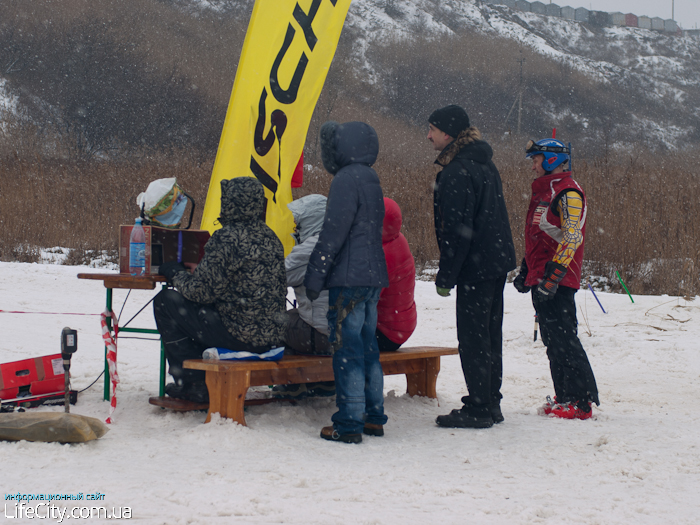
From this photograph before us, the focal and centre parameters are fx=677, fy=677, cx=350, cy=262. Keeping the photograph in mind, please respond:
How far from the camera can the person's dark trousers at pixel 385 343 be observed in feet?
15.4

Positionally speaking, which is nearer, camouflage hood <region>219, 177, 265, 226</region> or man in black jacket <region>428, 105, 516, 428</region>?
camouflage hood <region>219, 177, 265, 226</region>

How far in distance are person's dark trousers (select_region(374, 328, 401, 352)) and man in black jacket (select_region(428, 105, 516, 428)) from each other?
0.54 m

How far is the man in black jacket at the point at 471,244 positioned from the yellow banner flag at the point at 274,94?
48.5 inches

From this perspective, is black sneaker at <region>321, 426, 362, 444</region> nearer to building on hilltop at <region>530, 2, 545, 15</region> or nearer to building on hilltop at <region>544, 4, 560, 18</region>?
building on hilltop at <region>530, 2, 545, 15</region>

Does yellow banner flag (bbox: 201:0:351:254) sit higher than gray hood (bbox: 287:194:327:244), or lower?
higher

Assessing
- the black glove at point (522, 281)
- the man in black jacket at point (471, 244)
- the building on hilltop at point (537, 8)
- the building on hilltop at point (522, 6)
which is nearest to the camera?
the man in black jacket at point (471, 244)

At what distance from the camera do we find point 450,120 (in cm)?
434

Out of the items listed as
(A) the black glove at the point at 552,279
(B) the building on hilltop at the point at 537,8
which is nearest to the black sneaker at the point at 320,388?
(A) the black glove at the point at 552,279

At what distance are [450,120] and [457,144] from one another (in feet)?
0.52

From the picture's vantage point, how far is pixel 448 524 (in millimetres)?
2682

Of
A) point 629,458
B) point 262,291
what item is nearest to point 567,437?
point 629,458

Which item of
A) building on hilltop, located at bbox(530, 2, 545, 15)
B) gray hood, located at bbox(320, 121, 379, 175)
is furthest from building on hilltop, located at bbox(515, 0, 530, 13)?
gray hood, located at bbox(320, 121, 379, 175)

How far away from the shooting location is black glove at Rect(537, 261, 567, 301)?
4328mm

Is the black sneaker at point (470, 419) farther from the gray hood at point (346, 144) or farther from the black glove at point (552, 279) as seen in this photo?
the gray hood at point (346, 144)
